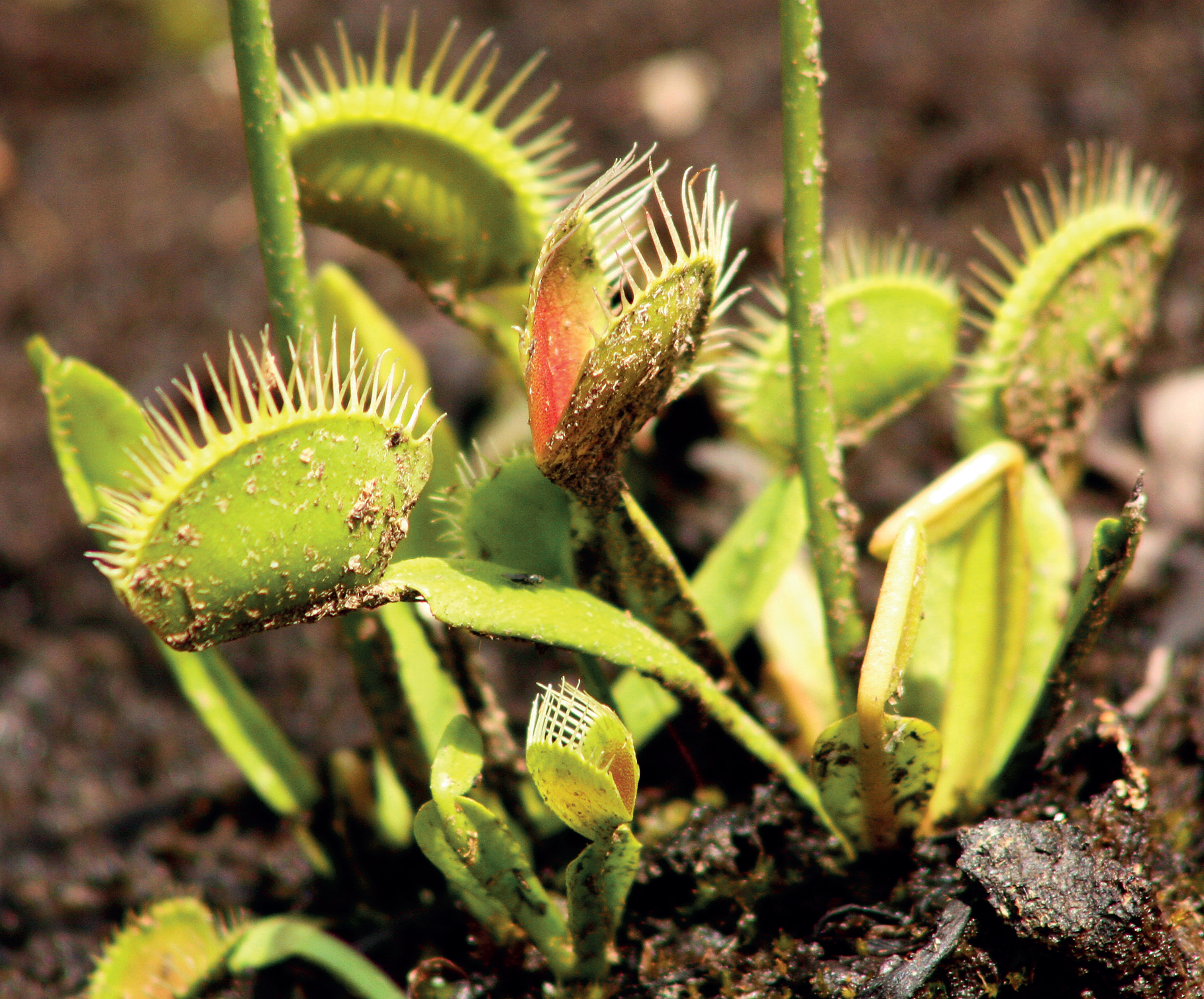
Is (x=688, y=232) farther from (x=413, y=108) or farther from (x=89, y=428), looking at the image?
(x=89, y=428)

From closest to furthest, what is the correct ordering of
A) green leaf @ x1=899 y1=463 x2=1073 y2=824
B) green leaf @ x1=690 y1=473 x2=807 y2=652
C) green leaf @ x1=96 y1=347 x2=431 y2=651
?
1. green leaf @ x1=96 y1=347 x2=431 y2=651
2. green leaf @ x1=899 y1=463 x2=1073 y2=824
3. green leaf @ x1=690 y1=473 x2=807 y2=652

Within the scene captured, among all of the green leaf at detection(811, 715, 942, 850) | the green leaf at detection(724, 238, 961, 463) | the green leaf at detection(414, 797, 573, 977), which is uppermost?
the green leaf at detection(724, 238, 961, 463)

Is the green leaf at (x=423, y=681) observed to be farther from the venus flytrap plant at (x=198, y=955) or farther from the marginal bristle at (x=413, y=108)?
the marginal bristle at (x=413, y=108)

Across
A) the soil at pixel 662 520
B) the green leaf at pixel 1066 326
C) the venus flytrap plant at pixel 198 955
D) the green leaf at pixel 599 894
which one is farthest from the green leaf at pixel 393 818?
the green leaf at pixel 1066 326

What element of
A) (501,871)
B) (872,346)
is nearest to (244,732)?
(501,871)

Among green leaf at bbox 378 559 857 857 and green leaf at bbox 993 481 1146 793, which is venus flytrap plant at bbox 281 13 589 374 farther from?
green leaf at bbox 993 481 1146 793

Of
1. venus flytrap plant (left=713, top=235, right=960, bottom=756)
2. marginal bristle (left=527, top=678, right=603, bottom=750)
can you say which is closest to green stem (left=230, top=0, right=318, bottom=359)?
marginal bristle (left=527, top=678, right=603, bottom=750)
